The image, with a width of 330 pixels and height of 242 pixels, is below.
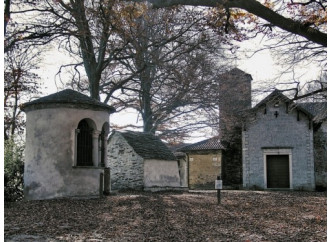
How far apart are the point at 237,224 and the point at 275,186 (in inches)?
768

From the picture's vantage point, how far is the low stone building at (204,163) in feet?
105

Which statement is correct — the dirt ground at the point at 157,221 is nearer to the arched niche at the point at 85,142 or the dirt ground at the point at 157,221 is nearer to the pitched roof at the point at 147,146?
the arched niche at the point at 85,142

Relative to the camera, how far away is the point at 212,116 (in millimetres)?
26047

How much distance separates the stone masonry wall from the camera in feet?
69.3

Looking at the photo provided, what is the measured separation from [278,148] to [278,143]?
353 millimetres

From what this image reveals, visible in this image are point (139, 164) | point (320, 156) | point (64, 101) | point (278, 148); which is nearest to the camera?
point (64, 101)

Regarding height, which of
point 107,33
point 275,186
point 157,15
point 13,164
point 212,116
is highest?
point 157,15

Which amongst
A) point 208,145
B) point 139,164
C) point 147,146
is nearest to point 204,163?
point 208,145

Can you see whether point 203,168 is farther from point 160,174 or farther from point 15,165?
point 15,165

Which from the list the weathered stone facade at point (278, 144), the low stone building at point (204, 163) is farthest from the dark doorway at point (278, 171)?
the low stone building at point (204, 163)

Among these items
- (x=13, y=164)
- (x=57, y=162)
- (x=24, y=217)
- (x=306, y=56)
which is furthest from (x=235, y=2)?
(x=13, y=164)

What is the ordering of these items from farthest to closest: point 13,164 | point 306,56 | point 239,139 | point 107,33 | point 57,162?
point 239,139, point 107,33, point 13,164, point 57,162, point 306,56

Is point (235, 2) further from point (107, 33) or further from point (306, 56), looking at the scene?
point (107, 33)

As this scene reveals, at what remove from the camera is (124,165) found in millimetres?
21734
